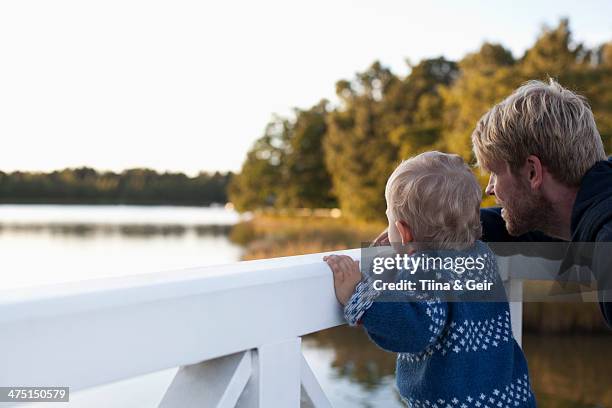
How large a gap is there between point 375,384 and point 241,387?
930 cm

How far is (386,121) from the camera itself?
31141 millimetres

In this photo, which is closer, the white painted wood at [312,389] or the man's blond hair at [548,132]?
the white painted wood at [312,389]

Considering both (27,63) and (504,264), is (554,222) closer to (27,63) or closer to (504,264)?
(504,264)

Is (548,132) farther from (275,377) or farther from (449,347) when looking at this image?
(275,377)

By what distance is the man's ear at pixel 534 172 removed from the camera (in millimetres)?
1504

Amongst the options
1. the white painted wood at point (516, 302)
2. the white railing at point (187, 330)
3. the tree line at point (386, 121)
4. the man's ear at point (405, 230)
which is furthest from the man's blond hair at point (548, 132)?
the tree line at point (386, 121)

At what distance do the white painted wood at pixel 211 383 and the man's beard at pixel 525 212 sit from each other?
93 cm

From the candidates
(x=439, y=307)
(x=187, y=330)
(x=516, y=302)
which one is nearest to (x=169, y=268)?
(x=516, y=302)

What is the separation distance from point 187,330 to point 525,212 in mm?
1063

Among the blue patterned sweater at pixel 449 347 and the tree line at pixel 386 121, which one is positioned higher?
the tree line at pixel 386 121

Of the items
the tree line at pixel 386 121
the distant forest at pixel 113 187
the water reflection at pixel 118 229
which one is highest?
the tree line at pixel 386 121

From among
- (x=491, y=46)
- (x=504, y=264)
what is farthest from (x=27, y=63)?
(x=504, y=264)

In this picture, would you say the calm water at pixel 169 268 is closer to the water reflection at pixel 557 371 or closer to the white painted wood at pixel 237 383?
the water reflection at pixel 557 371

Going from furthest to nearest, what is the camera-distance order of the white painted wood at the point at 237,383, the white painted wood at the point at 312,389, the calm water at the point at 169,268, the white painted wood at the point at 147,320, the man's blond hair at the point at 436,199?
the calm water at the point at 169,268 → the man's blond hair at the point at 436,199 → the white painted wood at the point at 312,389 → the white painted wood at the point at 237,383 → the white painted wood at the point at 147,320
